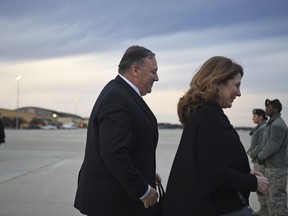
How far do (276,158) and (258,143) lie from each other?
2.70 feet

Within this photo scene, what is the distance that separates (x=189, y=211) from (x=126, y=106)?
0.86 m

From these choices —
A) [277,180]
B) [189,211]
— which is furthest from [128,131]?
[277,180]

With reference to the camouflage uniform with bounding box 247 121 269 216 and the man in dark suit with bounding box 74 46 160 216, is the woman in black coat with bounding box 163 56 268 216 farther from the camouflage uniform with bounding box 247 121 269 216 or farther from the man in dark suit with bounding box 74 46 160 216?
the camouflage uniform with bounding box 247 121 269 216

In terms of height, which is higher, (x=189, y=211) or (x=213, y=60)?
(x=213, y=60)

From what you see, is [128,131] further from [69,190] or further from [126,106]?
[69,190]

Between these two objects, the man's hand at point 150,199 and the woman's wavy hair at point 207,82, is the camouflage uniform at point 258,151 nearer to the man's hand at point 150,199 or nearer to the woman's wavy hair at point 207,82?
the man's hand at point 150,199

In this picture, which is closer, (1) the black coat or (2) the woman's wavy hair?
(1) the black coat

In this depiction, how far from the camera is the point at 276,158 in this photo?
5.96 m

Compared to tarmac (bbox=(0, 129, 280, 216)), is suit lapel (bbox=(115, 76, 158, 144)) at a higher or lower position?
higher

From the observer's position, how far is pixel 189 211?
250cm

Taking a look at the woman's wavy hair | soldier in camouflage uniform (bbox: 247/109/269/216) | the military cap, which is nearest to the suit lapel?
the woman's wavy hair

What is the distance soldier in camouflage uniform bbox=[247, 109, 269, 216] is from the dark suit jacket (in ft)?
12.4

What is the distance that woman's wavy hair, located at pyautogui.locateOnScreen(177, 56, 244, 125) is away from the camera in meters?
2.61

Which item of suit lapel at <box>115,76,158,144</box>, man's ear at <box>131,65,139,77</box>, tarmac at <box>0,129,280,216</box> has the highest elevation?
man's ear at <box>131,65,139,77</box>
